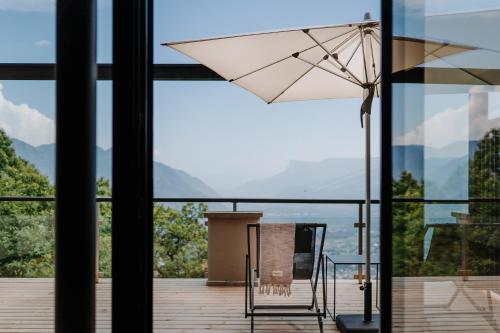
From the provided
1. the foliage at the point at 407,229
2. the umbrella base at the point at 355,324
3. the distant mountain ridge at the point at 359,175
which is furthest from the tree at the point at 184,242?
the foliage at the point at 407,229

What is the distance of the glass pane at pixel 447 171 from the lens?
67.1 inches

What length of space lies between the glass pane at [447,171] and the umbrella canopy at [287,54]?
178 centimetres

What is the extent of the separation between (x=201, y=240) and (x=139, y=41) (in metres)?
4.12

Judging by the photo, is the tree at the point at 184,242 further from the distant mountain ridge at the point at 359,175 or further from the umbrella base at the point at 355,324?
the umbrella base at the point at 355,324

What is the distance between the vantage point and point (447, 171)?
1790 millimetres

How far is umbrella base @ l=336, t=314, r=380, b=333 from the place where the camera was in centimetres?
347

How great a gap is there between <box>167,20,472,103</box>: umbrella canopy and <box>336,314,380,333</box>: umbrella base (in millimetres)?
1981

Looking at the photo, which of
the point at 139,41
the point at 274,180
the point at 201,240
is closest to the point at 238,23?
the point at 274,180

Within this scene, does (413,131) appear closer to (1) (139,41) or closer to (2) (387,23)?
(2) (387,23)

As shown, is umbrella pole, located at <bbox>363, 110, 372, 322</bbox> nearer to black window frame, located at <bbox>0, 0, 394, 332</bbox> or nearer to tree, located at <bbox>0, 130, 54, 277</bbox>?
black window frame, located at <bbox>0, 0, 394, 332</bbox>

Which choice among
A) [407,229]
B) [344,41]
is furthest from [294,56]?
[407,229]

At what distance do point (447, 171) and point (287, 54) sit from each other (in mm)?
2423

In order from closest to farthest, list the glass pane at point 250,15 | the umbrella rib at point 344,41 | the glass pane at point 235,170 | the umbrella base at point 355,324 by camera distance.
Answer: the umbrella base at point 355,324, the umbrella rib at point 344,41, the glass pane at point 235,170, the glass pane at point 250,15

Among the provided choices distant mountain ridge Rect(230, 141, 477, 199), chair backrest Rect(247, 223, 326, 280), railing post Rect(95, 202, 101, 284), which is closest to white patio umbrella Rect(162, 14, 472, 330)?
chair backrest Rect(247, 223, 326, 280)
